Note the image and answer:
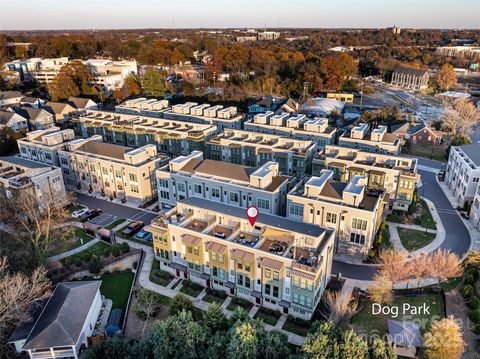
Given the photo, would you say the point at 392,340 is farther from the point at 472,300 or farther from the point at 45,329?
the point at 45,329

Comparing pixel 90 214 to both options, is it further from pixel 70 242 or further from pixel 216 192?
pixel 216 192

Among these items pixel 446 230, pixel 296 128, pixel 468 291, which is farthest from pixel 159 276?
pixel 296 128

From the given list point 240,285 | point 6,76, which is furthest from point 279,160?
point 6,76

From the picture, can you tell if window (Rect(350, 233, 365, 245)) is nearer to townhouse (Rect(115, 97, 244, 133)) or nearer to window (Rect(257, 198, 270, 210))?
window (Rect(257, 198, 270, 210))

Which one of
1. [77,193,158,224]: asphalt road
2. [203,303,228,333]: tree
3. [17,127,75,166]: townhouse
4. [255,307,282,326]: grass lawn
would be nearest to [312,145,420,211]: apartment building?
[255,307,282,326]: grass lawn

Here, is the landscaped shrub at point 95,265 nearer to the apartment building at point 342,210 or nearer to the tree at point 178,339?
the tree at point 178,339

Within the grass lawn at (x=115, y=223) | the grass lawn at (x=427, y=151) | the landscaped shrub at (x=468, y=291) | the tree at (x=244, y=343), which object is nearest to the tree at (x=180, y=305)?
the tree at (x=244, y=343)
